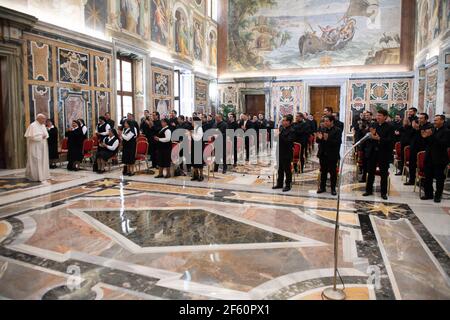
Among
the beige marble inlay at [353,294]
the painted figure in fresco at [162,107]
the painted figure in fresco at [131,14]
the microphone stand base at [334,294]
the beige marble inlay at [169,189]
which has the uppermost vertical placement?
the painted figure in fresco at [131,14]

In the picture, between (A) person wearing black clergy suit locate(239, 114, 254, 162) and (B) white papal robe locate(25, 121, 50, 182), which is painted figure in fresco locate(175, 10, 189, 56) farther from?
(B) white papal robe locate(25, 121, 50, 182)

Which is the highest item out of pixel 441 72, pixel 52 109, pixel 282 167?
pixel 441 72

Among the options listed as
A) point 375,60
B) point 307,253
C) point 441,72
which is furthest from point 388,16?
point 307,253

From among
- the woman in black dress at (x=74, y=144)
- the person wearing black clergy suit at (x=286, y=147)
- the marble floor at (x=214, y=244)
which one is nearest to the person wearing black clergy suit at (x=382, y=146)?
the marble floor at (x=214, y=244)

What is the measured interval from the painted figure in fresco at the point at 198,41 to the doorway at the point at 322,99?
6.73 meters

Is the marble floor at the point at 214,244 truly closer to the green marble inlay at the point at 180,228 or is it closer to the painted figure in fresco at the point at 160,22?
the green marble inlay at the point at 180,228

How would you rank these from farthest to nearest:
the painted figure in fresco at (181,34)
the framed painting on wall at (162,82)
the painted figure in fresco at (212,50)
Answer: the painted figure in fresco at (212,50)
the painted figure in fresco at (181,34)
the framed painting on wall at (162,82)

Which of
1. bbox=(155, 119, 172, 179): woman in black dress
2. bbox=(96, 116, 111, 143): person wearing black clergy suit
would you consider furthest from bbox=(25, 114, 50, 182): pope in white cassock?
bbox=(155, 119, 172, 179): woman in black dress

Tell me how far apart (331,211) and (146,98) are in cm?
1086

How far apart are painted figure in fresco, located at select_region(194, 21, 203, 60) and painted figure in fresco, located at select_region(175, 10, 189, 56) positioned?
1.29 m

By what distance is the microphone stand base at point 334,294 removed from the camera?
3.29 meters

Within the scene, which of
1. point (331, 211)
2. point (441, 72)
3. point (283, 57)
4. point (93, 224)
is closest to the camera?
point (93, 224)

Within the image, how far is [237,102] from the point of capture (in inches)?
891
